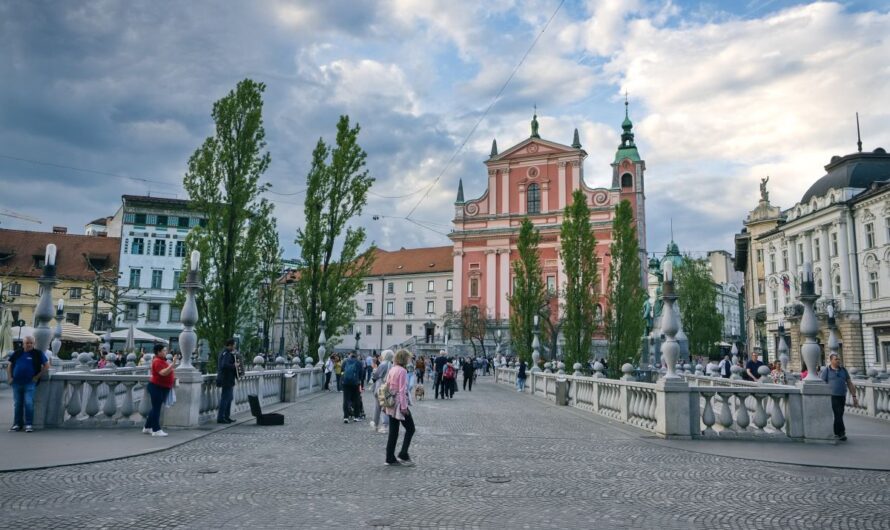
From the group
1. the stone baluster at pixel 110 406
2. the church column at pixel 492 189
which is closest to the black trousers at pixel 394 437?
the stone baluster at pixel 110 406

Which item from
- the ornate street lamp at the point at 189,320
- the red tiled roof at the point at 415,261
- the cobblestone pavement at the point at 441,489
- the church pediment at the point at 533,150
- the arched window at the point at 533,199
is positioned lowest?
the cobblestone pavement at the point at 441,489

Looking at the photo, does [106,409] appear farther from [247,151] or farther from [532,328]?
[532,328]

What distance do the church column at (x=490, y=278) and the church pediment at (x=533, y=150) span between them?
1040cm

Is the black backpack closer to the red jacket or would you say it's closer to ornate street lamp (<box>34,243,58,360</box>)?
ornate street lamp (<box>34,243,58,360</box>)

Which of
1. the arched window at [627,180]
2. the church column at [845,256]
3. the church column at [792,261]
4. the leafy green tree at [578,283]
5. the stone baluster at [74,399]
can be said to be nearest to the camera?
the stone baluster at [74,399]

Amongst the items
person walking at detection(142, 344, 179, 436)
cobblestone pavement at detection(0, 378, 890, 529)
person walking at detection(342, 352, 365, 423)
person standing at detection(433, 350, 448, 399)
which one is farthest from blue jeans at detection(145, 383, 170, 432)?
person standing at detection(433, 350, 448, 399)

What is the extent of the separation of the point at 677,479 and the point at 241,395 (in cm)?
1149

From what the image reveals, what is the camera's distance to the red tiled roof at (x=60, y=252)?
54.8m

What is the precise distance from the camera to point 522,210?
66.7m

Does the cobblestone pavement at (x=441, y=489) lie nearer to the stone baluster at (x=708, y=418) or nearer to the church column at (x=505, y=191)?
the stone baluster at (x=708, y=418)

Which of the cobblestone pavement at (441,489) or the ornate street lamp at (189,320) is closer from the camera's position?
the cobblestone pavement at (441,489)

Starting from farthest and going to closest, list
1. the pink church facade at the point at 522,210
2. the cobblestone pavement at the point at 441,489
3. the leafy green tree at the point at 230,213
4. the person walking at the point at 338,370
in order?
1. the pink church facade at the point at 522,210
2. the person walking at the point at 338,370
3. the leafy green tree at the point at 230,213
4. the cobblestone pavement at the point at 441,489

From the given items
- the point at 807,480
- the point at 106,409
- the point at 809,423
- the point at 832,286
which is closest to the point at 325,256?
the point at 106,409

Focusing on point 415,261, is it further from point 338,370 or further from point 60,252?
point 338,370
